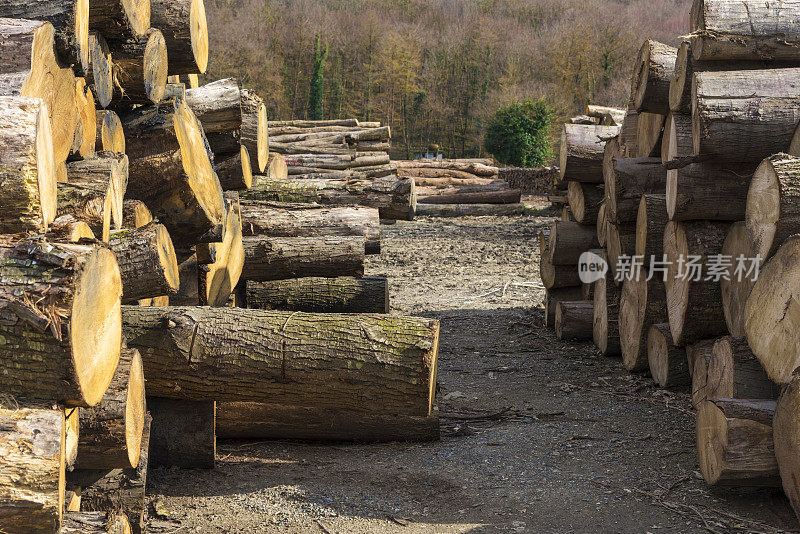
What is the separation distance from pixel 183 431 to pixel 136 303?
68 cm

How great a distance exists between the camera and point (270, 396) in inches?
140

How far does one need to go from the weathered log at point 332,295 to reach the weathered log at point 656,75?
7.12ft

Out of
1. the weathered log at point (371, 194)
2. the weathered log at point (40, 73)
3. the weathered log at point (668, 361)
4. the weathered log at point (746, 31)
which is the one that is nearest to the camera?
the weathered log at point (40, 73)

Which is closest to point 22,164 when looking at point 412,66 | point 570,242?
point 570,242

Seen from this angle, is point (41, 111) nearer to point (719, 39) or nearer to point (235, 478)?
point (235, 478)

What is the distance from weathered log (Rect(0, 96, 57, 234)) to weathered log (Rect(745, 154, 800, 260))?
2.95m

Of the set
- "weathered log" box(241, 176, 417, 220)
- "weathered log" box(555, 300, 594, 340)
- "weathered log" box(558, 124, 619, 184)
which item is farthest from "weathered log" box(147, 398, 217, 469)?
"weathered log" box(558, 124, 619, 184)

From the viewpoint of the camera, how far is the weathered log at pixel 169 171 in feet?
12.8

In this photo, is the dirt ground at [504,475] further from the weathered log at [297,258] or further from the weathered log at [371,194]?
the weathered log at [371,194]

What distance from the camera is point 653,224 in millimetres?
4926

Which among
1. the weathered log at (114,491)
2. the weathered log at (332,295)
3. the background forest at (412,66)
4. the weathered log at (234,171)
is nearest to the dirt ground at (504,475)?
the weathered log at (114,491)

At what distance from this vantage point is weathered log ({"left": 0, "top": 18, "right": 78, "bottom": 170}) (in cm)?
272

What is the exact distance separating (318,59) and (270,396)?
93.5ft

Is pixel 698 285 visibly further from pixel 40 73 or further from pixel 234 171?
pixel 40 73
